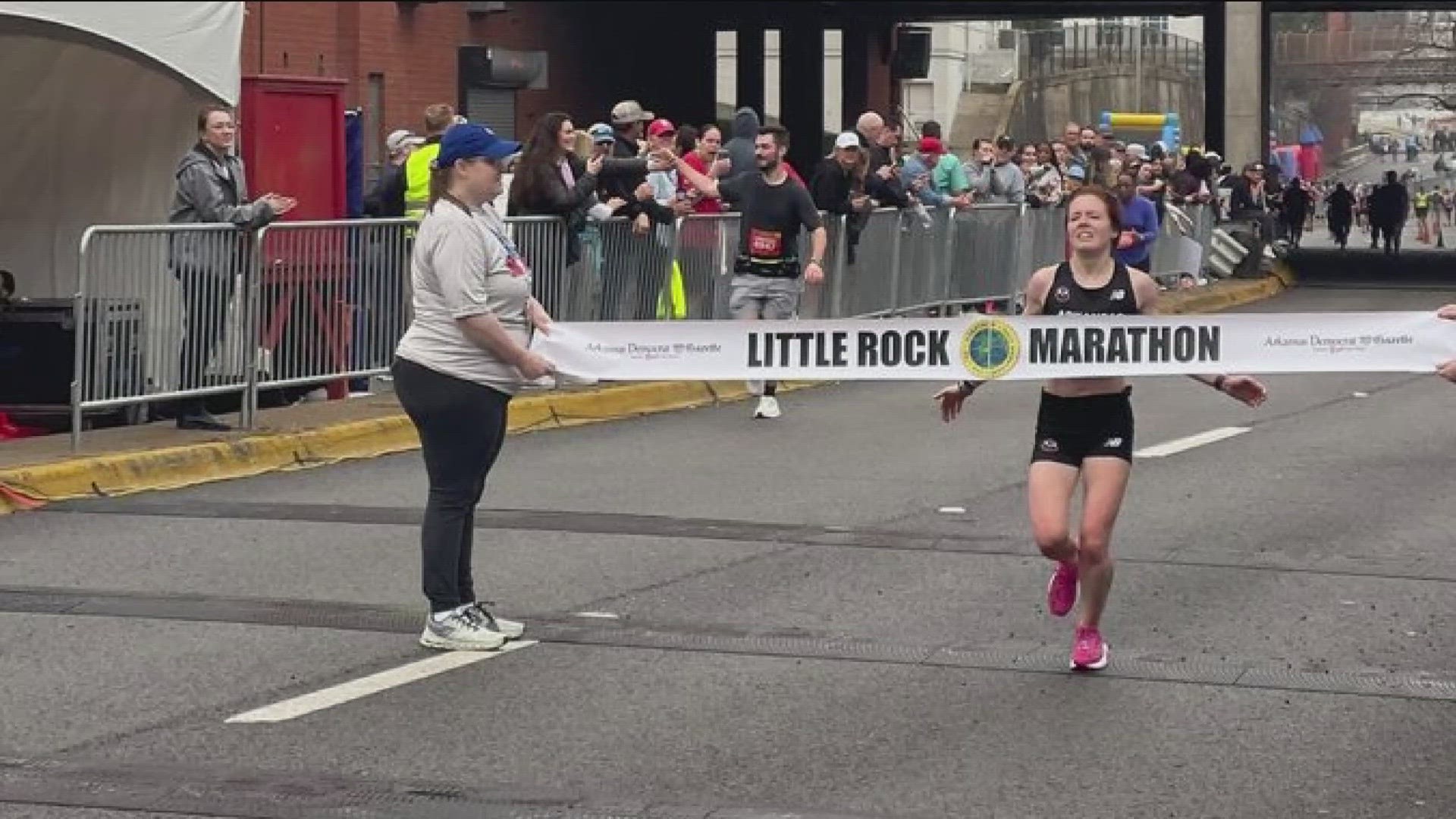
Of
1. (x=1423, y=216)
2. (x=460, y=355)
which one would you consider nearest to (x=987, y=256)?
(x=460, y=355)

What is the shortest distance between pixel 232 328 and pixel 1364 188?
2530 inches

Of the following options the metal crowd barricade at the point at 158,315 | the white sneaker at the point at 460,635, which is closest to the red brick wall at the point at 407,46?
the metal crowd barricade at the point at 158,315

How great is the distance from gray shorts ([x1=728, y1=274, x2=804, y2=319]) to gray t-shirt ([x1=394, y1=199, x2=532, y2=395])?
7.77 metres

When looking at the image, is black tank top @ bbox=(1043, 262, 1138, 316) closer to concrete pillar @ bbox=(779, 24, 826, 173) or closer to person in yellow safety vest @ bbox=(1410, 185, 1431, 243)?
concrete pillar @ bbox=(779, 24, 826, 173)

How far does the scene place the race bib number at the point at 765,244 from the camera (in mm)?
16109

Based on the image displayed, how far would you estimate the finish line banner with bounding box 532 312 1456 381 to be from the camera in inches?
331

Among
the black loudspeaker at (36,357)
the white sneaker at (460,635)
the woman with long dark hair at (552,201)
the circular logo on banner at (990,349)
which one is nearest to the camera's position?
the white sneaker at (460,635)

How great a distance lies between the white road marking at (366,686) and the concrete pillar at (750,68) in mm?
45879

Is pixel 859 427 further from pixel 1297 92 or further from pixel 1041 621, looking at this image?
pixel 1297 92

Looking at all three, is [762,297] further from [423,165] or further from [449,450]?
[449,450]

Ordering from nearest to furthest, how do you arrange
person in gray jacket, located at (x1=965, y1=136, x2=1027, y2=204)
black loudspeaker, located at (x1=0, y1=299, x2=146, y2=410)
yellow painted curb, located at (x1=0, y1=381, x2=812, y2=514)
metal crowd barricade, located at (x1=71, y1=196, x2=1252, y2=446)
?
yellow painted curb, located at (x1=0, y1=381, x2=812, y2=514), metal crowd barricade, located at (x1=71, y1=196, x2=1252, y2=446), black loudspeaker, located at (x1=0, y1=299, x2=146, y2=410), person in gray jacket, located at (x1=965, y1=136, x2=1027, y2=204)

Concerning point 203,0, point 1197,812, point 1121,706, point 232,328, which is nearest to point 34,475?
point 232,328

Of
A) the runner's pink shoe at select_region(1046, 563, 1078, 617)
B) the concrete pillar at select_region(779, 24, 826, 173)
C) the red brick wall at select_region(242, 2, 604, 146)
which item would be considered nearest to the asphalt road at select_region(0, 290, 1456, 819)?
the runner's pink shoe at select_region(1046, 563, 1078, 617)

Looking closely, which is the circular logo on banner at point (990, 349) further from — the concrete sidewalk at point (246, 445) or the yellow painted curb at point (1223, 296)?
the yellow painted curb at point (1223, 296)
